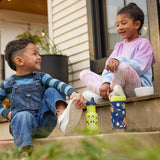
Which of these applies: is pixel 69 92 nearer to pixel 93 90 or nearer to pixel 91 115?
pixel 91 115

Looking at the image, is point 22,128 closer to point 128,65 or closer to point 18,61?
point 18,61

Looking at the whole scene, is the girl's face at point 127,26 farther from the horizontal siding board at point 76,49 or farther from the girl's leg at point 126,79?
the horizontal siding board at point 76,49

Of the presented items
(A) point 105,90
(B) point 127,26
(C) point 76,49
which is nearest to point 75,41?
(C) point 76,49

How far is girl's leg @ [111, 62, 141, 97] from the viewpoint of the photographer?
8.61 feet

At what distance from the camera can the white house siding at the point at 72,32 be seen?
4336 millimetres

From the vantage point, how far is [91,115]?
2164mm

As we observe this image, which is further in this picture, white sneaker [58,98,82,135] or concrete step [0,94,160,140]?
concrete step [0,94,160,140]

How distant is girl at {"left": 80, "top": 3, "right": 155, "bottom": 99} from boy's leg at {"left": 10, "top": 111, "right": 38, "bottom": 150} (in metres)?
0.75

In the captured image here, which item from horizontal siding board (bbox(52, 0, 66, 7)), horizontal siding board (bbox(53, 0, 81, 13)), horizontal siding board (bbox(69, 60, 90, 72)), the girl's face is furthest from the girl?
horizontal siding board (bbox(52, 0, 66, 7))

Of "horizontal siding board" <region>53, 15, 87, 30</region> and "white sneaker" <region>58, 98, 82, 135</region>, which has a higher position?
"horizontal siding board" <region>53, 15, 87, 30</region>

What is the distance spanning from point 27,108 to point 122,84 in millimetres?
839

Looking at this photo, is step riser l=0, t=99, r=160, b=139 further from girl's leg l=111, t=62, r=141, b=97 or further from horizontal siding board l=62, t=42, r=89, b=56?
horizontal siding board l=62, t=42, r=89, b=56

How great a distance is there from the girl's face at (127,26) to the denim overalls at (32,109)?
1032mm

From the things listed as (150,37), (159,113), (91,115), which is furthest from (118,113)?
(150,37)
